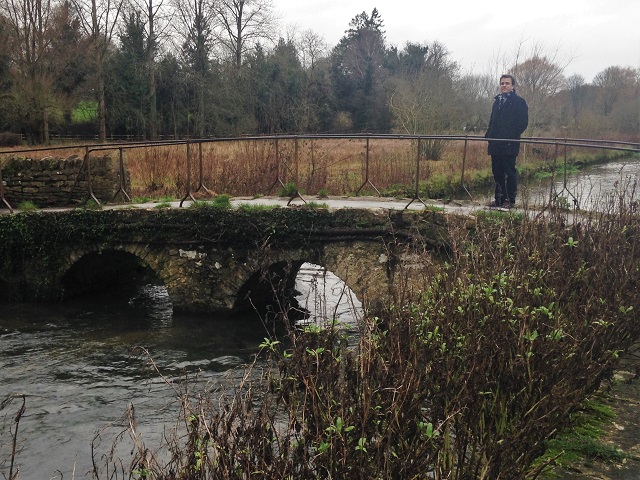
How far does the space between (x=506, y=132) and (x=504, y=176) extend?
720 millimetres

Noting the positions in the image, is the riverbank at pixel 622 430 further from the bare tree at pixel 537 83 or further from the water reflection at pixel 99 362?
the bare tree at pixel 537 83

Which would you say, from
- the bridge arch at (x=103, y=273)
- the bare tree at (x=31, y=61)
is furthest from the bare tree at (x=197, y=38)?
the bridge arch at (x=103, y=273)

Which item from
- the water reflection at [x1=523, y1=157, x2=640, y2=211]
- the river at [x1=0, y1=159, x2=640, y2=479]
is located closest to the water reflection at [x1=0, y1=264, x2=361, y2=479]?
the river at [x1=0, y1=159, x2=640, y2=479]

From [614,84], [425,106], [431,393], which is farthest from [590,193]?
[614,84]

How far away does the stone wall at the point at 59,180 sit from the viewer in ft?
40.6

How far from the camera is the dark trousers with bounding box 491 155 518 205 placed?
10.1 m

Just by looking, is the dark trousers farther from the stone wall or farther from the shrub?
the shrub

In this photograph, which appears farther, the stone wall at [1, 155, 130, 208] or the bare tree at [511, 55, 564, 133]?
the bare tree at [511, 55, 564, 133]

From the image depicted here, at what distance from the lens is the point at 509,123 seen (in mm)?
10086

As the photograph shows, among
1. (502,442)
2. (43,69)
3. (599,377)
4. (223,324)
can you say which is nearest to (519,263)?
(599,377)

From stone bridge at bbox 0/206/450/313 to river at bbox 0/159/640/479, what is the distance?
0.47m

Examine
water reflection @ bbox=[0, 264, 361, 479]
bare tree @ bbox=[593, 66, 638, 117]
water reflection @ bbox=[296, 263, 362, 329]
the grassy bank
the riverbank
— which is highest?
bare tree @ bbox=[593, 66, 638, 117]

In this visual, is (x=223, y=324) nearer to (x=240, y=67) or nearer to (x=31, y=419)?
(x=31, y=419)

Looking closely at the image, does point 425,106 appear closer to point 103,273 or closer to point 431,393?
point 103,273
